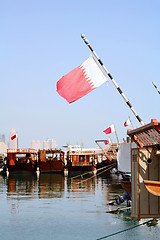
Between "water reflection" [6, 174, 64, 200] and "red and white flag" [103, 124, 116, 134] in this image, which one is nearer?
"water reflection" [6, 174, 64, 200]

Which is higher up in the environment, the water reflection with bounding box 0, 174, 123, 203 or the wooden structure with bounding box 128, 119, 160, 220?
the wooden structure with bounding box 128, 119, 160, 220

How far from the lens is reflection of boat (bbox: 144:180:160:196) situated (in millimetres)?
8008

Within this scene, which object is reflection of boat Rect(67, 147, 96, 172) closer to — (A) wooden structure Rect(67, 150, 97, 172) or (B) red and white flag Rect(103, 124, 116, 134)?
(A) wooden structure Rect(67, 150, 97, 172)

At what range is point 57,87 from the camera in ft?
37.9

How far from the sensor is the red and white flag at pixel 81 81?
11.0m

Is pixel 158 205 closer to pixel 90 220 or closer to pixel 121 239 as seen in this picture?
pixel 121 239

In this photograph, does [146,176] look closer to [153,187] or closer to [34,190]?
[153,187]

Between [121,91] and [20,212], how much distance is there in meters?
5.54

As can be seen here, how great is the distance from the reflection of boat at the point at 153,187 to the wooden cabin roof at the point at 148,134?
0.95 metres

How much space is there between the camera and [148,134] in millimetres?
8383

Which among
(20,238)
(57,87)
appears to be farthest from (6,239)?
(57,87)

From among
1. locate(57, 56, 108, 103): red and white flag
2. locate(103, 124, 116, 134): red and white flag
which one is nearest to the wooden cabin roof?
locate(57, 56, 108, 103): red and white flag

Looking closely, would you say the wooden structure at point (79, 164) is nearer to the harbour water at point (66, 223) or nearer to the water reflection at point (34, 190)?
the water reflection at point (34, 190)

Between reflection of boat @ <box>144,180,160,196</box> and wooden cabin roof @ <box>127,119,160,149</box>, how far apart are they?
3.11 feet
